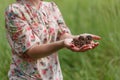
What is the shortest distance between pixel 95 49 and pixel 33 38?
2.12m

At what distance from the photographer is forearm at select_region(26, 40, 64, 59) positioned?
2351 millimetres

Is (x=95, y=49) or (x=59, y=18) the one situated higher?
(x=59, y=18)

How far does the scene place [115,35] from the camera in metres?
4.59

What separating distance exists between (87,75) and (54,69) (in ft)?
5.26

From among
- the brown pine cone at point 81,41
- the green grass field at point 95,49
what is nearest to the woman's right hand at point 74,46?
the brown pine cone at point 81,41

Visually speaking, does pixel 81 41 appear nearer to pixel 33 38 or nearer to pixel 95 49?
pixel 33 38

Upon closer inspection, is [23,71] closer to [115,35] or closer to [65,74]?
[65,74]

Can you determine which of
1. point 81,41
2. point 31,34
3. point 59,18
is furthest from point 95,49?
point 81,41

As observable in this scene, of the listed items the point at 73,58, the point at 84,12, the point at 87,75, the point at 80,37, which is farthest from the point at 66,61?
the point at 80,37

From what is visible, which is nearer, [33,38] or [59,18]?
[33,38]

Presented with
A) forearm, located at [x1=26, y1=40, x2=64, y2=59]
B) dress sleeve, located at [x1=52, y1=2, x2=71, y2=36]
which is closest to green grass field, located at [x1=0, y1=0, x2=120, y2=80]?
dress sleeve, located at [x1=52, y1=2, x2=71, y2=36]

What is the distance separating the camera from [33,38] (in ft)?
8.08

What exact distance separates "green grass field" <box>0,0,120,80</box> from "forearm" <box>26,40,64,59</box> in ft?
5.76

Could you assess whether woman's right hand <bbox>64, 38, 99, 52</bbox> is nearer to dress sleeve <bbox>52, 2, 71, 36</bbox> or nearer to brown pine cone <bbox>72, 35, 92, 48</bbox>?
brown pine cone <bbox>72, 35, 92, 48</bbox>
